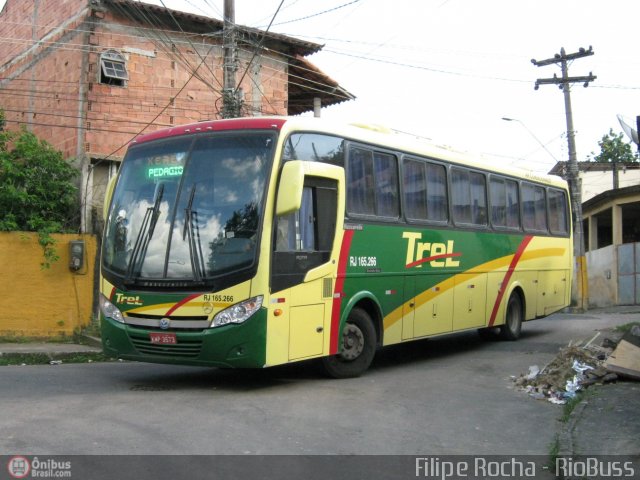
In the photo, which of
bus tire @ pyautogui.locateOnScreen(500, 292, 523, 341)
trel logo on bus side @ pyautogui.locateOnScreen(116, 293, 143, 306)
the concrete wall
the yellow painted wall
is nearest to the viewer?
trel logo on bus side @ pyautogui.locateOnScreen(116, 293, 143, 306)

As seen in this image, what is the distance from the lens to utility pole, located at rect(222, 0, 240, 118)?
52.2 ft

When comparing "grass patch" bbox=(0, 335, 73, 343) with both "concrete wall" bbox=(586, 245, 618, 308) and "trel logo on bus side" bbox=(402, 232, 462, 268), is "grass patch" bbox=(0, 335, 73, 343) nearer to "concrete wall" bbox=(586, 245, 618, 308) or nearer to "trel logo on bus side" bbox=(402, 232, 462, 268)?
"trel logo on bus side" bbox=(402, 232, 462, 268)

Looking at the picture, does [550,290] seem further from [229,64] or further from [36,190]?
[36,190]

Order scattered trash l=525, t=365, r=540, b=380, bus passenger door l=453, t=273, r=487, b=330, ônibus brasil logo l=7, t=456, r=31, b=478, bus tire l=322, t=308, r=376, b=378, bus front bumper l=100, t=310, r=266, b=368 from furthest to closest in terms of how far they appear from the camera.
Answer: bus passenger door l=453, t=273, r=487, b=330
scattered trash l=525, t=365, r=540, b=380
bus tire l=322, t=308, r=376, b=378
bus front bumper l=100, t=310, r=266, b=368
ônibus brasil logo l=7, t=456, r=31, b=478

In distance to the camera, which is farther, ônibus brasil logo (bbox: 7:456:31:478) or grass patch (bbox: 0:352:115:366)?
grass patch (bbox: 0:352:115:366)

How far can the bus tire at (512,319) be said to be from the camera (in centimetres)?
1437

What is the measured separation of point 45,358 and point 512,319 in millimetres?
9078

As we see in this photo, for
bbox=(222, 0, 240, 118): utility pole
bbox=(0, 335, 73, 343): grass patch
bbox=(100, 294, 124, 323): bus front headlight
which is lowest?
bbox=(0, 335, 73, 343): grass patch

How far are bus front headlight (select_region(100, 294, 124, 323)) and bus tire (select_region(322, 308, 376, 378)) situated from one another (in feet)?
8.78

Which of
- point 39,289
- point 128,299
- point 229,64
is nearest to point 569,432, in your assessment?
point 128,299

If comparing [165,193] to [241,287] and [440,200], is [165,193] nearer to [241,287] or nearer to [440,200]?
[241,287]

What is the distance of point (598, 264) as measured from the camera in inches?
1254

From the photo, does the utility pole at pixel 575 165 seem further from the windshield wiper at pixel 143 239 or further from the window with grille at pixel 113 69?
the windshield wiper at pixel 143 239

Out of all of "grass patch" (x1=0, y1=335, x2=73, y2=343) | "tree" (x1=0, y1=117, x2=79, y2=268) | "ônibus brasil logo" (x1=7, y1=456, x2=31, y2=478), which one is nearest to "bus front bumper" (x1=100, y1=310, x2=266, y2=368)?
"ônibus brasil logo" (x1=7, y1=456, x2=31, y2=478)
